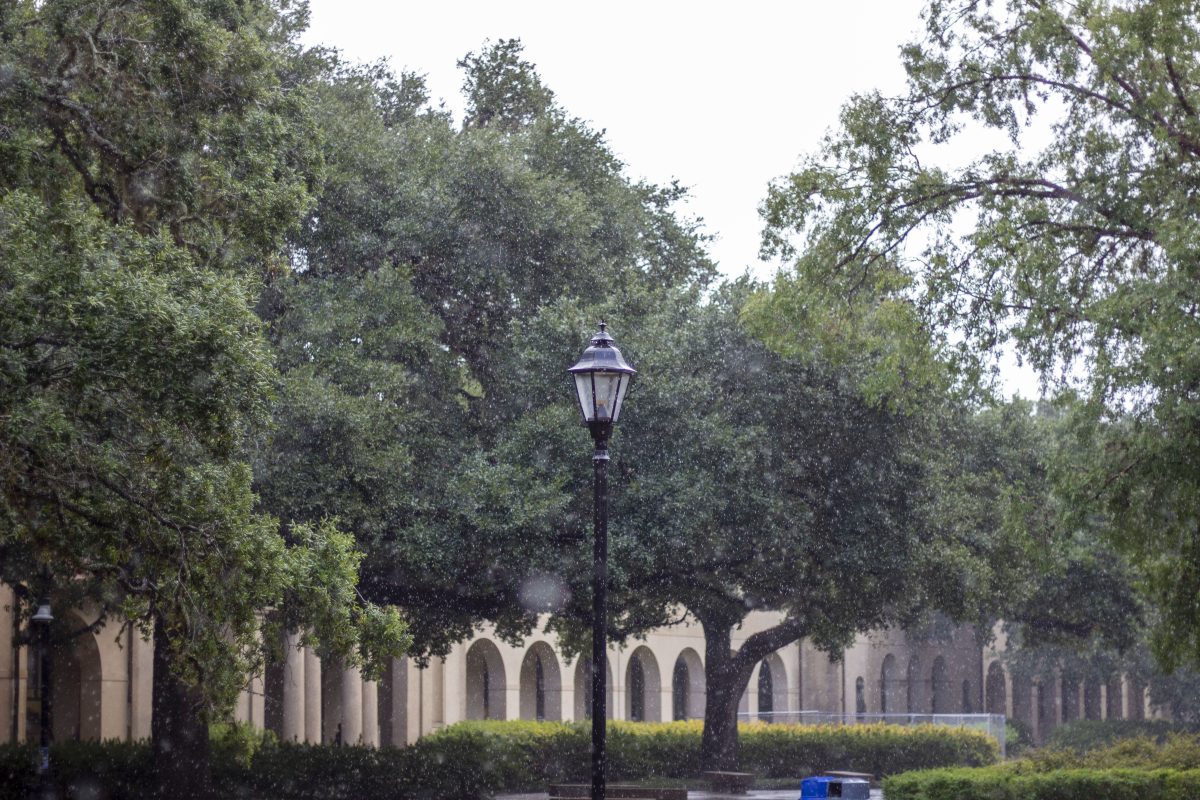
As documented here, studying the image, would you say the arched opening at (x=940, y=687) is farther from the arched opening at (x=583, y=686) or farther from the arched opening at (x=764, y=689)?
the arched opening at (x=583, y=686)

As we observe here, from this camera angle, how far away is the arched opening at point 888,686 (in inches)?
2249

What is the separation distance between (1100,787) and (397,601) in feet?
37.5

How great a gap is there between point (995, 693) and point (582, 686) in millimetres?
25166

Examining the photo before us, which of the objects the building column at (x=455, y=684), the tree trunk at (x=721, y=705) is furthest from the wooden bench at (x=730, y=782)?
the building column at (x=455, y=684)

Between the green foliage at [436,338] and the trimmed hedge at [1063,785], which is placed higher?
the green foliage at [436,338]

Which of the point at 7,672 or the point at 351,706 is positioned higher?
the point at 7,672

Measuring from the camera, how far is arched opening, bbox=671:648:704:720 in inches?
1925

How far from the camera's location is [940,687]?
59656 mm

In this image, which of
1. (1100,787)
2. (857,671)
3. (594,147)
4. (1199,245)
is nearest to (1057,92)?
(1199,245)

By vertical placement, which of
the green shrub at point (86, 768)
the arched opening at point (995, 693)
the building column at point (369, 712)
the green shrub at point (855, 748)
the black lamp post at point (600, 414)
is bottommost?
the arched opening at point (995, 693)

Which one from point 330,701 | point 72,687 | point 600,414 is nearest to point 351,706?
point 330,701

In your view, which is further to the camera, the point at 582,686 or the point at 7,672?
the point at 582,686

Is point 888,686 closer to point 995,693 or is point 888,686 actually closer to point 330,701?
point 995,693

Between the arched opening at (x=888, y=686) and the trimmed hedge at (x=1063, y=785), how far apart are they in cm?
4071
